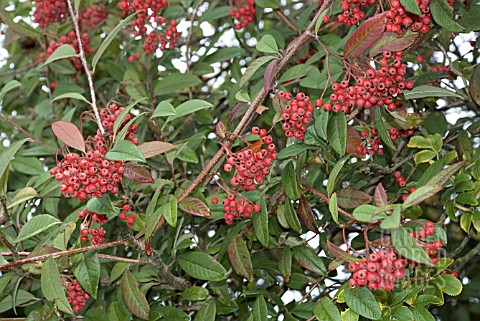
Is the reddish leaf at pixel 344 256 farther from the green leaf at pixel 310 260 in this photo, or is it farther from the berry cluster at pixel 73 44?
the berry cluster at pixel 73 44

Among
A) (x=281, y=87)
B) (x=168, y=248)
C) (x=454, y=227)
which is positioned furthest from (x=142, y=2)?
(x=454, y=227)

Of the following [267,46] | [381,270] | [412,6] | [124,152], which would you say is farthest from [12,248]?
[412,6]

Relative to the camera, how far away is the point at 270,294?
1.79m

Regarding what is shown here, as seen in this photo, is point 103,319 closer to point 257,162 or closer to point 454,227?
point 257,162

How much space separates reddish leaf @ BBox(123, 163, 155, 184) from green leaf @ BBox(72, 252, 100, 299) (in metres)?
0.25

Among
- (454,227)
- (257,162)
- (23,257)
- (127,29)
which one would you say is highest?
(127,29)

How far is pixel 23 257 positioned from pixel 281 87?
2.95 feet

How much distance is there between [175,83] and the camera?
2232mm

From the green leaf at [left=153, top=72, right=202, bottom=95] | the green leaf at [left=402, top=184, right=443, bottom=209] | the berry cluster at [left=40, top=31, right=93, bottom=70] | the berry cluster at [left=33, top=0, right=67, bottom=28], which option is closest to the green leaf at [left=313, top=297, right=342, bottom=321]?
the green leaf at [left=402, top=184, right=443, bottom=209]

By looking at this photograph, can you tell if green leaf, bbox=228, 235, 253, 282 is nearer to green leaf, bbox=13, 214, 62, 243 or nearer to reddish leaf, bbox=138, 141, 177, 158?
reddish leaf, bbox=138, 141, 177, 158

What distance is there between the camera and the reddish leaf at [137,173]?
5.26 feet

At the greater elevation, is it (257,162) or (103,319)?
(257,162)

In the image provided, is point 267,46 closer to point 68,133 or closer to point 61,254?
point 68,133

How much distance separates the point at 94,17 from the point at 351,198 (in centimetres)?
146
